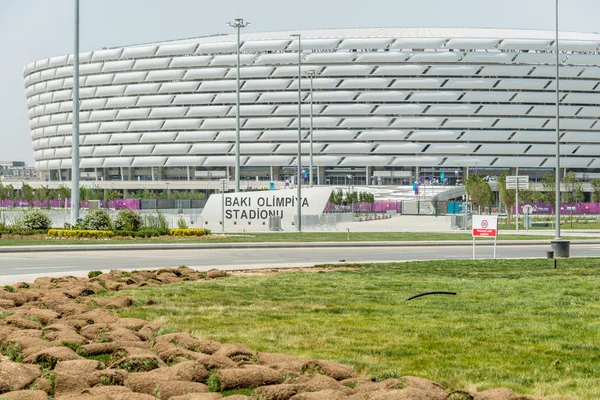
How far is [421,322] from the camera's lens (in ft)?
39.1

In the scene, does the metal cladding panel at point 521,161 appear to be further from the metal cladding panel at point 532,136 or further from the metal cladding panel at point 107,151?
the metal cladding panel at point 107,151

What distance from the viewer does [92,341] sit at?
31.5ft

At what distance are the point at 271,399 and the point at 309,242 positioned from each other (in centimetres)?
3323

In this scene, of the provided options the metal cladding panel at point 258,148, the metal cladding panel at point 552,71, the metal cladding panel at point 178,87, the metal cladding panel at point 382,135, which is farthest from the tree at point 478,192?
the metal cladding panel at point 178,87

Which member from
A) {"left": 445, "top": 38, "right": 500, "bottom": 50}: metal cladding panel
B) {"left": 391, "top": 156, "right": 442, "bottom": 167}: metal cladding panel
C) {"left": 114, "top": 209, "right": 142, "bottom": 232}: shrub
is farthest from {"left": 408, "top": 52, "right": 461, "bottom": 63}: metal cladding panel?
{"left": 114, "top": 209, "right": 142, "bottom": 232}: shrub

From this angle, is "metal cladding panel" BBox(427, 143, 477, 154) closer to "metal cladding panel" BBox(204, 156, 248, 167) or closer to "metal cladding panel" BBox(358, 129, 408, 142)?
"metal cladding panel" BBox(358, 129, 408, 142)

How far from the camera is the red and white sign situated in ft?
91.0

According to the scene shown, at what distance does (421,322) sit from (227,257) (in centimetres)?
1913

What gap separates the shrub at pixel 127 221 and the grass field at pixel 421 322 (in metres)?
26.3

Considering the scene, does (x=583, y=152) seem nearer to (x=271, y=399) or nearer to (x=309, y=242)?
(x=309, y=242)

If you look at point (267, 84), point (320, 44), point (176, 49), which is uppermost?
point (176, 49)

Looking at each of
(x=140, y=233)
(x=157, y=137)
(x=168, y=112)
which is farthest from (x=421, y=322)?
(x=168, y=112)

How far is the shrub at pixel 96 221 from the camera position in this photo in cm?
4397

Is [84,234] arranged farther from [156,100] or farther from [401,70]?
[156,100]
